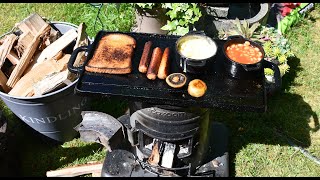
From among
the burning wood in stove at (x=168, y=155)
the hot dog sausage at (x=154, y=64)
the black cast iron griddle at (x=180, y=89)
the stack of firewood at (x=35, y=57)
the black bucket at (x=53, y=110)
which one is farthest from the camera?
the stack of firewood at (x=35, y=57)

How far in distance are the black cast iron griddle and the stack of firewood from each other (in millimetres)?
949

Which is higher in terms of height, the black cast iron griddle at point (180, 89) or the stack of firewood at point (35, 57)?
the black cast iron griddle at point (180, 89)

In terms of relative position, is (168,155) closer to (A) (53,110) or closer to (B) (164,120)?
(B) (164,120)

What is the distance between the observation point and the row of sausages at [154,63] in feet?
11.2

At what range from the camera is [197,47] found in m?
3.55

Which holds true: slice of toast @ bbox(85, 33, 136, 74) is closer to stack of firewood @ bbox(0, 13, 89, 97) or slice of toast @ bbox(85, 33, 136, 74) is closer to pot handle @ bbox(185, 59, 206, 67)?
pot handle @ bbox(185, 59, 206, 67)

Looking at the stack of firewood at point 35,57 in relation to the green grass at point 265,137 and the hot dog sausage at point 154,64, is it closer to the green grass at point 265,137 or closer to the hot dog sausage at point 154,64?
the green grass at point 265,137

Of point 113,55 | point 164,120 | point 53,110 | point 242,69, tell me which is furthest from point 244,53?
point 53,110

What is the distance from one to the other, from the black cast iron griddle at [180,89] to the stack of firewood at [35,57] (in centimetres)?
95

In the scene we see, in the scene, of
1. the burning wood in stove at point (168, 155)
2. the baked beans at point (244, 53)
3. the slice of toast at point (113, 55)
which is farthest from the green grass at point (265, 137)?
the baked beans at point (244, 53)

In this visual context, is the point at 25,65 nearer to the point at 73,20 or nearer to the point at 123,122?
the point at 123,122

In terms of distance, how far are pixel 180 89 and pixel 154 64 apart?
35cm

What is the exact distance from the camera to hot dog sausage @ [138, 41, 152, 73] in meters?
3.49

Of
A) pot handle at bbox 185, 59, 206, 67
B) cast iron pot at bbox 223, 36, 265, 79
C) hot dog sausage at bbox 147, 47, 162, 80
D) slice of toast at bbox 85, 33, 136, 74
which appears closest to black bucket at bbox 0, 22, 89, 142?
slice of toast at bbox 85, 33, 136, 74
